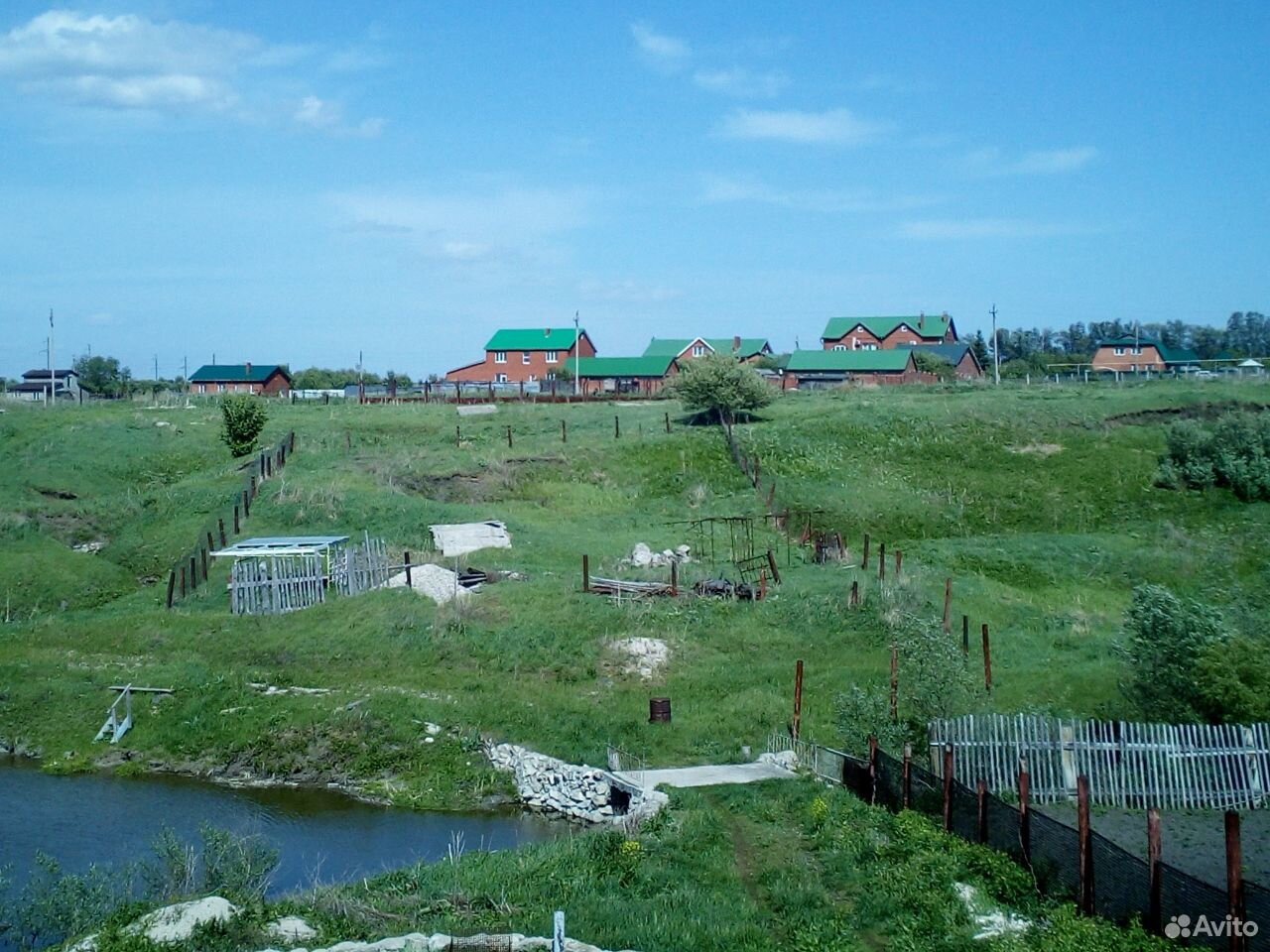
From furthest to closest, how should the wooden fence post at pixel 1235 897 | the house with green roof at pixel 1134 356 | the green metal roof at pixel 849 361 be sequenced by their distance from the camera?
the house with green roof at pixel 1134 356 < the green metal roof at pixel 849 361 < the wooden fence post at pixel 1235 897

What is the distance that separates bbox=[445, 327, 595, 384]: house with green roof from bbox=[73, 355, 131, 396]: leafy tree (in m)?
33.2

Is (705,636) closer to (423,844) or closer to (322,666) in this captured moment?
(322,666)

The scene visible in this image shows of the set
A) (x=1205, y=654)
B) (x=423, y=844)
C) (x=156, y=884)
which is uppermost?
(x=1205, y=654)

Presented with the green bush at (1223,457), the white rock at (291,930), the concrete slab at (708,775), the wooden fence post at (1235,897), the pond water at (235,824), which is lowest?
the pond water at (235,824)

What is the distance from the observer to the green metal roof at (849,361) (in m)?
98.9

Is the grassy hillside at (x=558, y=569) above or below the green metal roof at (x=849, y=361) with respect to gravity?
below

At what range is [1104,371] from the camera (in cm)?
9612

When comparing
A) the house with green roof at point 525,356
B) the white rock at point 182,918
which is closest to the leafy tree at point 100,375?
the house with green roof at point 525,356

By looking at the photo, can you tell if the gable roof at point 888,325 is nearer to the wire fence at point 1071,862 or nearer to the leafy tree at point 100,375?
the leafy tree at point 100,375

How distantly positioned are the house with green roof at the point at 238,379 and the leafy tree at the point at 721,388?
58.4 metres

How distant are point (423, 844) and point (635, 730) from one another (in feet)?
16.4

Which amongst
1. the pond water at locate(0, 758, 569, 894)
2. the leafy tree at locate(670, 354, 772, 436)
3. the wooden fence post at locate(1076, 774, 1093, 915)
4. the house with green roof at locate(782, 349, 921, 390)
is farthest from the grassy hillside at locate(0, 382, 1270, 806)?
the house with green roof at locate(782, 349, 921, 390)

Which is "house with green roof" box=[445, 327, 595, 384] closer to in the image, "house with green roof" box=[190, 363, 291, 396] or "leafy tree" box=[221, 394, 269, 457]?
"house with green roof" box=[190, 363, 291, 396]

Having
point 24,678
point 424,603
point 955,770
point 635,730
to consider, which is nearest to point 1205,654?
point 955,770
